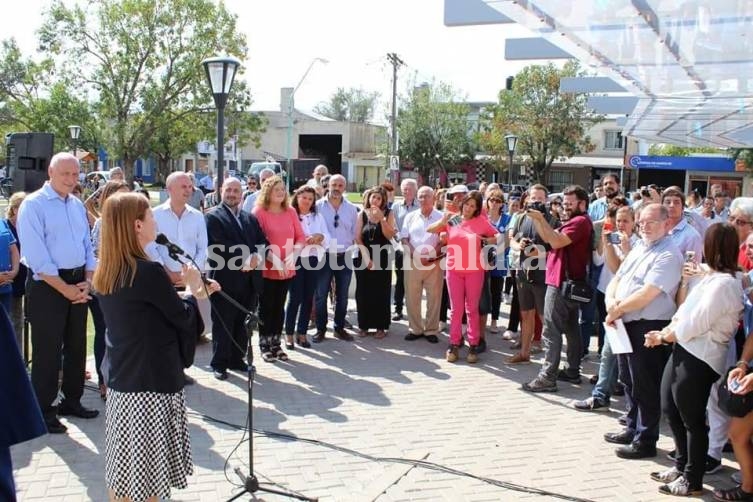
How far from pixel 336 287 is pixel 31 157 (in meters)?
4.92

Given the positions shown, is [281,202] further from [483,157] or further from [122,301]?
[483,157]

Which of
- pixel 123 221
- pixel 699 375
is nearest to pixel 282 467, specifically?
pixel 123 221

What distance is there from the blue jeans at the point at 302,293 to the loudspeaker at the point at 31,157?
436 centimetres

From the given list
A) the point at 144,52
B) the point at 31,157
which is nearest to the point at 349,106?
the point at 144,52

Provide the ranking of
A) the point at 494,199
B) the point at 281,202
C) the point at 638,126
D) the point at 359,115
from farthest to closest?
the point at 359,115 → the point at 638,126 → the point at 494,199 → the point at 281,202

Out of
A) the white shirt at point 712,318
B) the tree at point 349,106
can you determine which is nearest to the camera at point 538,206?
the white shirt at point 712,318

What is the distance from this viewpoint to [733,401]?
3754 millimetres

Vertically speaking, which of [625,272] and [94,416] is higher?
[625,272]

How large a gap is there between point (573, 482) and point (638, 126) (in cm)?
954

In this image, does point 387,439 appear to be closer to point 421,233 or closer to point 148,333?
point 148,333

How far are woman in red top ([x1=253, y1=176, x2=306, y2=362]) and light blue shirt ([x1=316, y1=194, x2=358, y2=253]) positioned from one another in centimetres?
94

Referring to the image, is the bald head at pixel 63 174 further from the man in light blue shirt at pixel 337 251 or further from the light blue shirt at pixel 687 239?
the light blue shirt at pixel 687 239

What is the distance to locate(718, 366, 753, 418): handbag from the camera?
371cm

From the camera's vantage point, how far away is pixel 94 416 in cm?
518
